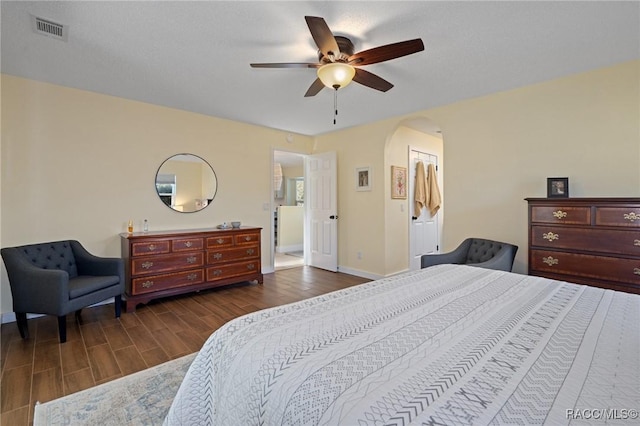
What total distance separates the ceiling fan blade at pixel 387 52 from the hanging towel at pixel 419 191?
3.23 metres

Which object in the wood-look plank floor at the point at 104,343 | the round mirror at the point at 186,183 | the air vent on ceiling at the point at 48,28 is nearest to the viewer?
the wood-look plank floor at the point at 104,343

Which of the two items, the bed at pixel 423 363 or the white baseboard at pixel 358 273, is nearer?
the bed at pixel 423 363

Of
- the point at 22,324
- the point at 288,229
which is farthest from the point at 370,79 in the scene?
the point at 288,229

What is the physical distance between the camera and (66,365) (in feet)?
6.87

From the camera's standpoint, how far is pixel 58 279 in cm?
242

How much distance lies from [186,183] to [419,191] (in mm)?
3765

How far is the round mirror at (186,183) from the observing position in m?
3.88

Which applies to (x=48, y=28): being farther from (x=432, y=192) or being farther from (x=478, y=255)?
(x=432, y=192)

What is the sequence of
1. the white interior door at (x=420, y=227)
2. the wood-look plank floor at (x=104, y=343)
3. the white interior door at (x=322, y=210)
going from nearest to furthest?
the wood-look plank floor at (x=104, y=343) < the white interior door at (x=420, y=227) < the white interior door at (x=322, y=210)

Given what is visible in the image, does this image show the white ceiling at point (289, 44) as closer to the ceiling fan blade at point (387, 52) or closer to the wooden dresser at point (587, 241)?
the ceiling fan blade at point (387, 52)

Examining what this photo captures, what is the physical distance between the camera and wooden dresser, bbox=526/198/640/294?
7.15 ft

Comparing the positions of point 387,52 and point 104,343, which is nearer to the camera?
point 387,52

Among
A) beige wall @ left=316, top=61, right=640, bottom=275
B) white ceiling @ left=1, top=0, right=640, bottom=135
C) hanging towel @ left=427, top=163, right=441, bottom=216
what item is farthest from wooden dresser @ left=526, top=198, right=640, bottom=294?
hanging towel @ left=427, top=163, right=441, bottom=216

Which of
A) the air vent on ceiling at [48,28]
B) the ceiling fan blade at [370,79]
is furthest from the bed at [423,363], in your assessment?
the air vent on ceiling at [48,28]
